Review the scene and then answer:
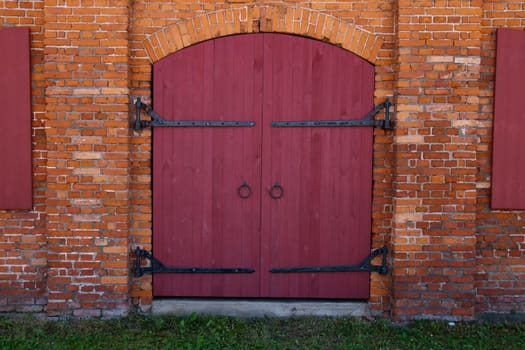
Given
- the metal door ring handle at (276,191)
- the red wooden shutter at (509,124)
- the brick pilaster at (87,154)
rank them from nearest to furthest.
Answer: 1. the brick pilaster at (87,154)
2. the red wooden shutter at (509,124)
3. the metal door ring handle at (276,191)

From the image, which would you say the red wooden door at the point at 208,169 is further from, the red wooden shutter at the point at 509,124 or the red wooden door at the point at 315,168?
the red wooden shutter at the point at 509,124

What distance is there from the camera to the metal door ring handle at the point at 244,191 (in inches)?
179

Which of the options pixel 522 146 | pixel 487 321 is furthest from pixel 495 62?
pixel 487 321

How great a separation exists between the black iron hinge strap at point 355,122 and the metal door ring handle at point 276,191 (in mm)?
583

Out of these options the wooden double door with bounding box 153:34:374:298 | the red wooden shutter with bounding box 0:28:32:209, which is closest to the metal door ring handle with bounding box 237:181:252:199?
the wooden double door with bounding box 153:34:374:298

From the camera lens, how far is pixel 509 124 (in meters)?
4.44

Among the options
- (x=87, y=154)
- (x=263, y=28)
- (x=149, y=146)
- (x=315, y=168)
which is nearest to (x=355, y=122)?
(x=315, y=168)

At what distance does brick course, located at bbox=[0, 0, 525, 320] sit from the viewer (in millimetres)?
Result: 4312

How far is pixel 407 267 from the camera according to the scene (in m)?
4.40

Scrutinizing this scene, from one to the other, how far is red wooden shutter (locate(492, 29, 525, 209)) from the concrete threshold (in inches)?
69.5

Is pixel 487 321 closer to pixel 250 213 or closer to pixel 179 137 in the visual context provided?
pixel 250 213

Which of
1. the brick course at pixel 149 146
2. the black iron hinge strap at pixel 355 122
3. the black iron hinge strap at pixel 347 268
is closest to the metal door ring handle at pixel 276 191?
the black iron hinge strap at pixel 355 122

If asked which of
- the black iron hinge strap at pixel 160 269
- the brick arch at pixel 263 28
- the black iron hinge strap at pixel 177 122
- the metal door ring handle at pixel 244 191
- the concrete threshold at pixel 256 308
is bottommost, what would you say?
the concrete threshold at pixel 256 308

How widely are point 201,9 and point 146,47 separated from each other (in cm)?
64
